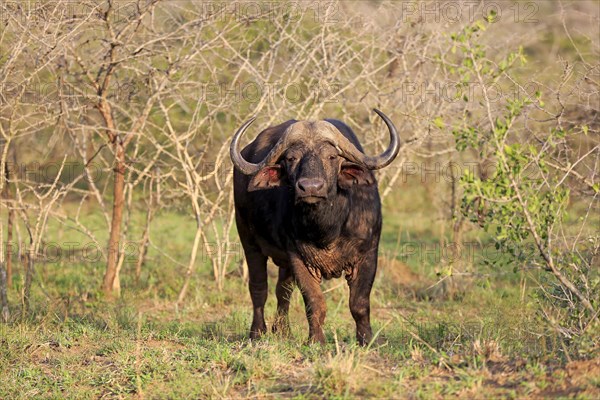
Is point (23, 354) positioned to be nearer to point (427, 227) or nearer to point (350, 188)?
point (350, 188)

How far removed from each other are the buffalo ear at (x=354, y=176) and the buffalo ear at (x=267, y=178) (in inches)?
17.4

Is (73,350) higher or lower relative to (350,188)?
lower

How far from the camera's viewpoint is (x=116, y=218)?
8.47 metres

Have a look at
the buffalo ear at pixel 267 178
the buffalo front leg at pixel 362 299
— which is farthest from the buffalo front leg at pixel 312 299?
the buffalo ear at pixel 267 178

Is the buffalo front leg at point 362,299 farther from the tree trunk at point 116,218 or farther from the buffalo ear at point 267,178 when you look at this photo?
the tree trunk at point 116,218

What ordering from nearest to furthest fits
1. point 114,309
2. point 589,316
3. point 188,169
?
point 589,316 → point 114,309 → point 188,169

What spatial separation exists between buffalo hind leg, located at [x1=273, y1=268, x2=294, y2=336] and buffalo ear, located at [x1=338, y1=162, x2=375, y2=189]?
2.90 feet

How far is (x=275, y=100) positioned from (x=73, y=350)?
13.4 ft

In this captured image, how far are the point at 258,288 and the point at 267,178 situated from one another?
144cm

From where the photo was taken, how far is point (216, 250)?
9516 mm

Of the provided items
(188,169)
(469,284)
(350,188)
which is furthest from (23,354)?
(469,284)

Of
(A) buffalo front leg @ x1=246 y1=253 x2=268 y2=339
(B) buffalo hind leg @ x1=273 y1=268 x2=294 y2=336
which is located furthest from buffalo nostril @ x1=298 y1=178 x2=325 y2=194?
(A) buffalo front leg @ x1=246 y1=253 x2=268 y2=339

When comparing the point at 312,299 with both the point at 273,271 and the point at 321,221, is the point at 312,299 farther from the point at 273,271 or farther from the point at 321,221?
the point at 273,271

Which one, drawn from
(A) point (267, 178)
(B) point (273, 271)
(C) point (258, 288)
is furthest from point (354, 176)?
(B) point (273, 271)
